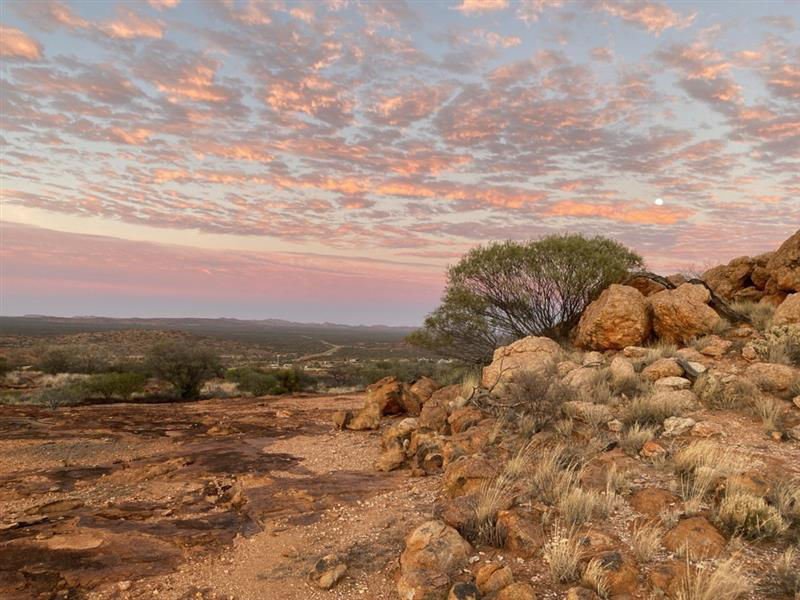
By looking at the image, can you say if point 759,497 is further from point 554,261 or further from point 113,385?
point 113,385

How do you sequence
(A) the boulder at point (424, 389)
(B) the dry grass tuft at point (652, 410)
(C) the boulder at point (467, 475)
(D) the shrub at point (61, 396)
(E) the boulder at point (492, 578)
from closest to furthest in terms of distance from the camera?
1. (E) the boulder at point (492, 578)
2. (C) the boulder at point (467, 475)
3. (B) the dry grass tuft at point (652, 410)
4. (A) the boulder at point (424, 389)
5. (D) the shrub at point (61, 396)

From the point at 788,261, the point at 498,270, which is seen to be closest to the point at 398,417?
the point at 498,270

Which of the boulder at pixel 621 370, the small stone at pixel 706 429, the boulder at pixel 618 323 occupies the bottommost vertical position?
the small stone at pixel 706 429

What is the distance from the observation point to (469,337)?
18562 millimetres

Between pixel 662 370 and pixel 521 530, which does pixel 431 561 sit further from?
pixel 662 370

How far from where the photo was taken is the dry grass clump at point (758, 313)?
481 inches

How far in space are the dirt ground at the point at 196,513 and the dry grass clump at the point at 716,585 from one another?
2.92m

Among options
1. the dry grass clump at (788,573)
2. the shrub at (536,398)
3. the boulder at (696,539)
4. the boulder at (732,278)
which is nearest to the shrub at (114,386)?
the shrub at (536,398)

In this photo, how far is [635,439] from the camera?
754 centimetres

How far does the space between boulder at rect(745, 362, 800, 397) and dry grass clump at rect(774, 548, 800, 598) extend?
537 centimetres

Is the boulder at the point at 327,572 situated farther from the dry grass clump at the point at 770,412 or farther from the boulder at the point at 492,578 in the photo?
the dry grass clump at the point at 770,412

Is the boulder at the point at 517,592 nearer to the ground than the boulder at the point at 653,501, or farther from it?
nearer to the ground

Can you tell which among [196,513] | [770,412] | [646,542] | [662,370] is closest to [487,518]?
[646,542]

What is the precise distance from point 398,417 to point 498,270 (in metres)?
7.24
